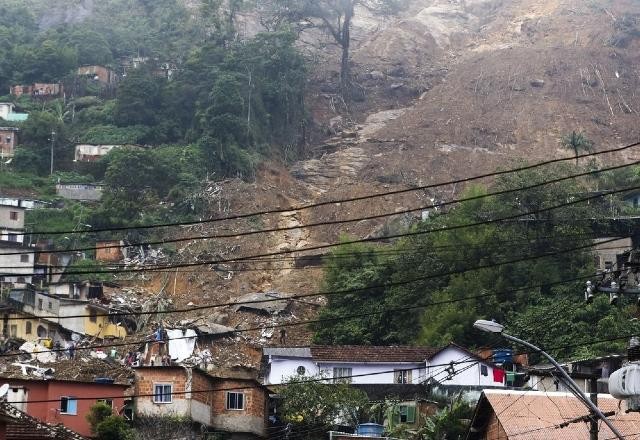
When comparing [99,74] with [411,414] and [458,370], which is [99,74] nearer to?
[458,370]

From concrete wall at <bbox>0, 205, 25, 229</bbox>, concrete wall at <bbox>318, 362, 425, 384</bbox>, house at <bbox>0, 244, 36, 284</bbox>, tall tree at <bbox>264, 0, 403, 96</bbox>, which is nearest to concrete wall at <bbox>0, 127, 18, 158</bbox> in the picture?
concrete wall at <bbox>0, 205, 25, 229</bbox>

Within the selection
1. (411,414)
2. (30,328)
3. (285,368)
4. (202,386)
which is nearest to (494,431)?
(411,414)

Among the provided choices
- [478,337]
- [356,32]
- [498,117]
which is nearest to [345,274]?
[478,337]

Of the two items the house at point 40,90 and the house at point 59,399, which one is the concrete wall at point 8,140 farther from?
the house at point 59,399

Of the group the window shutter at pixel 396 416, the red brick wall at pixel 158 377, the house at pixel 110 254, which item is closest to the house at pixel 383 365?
the window shutter at pixel 396 416

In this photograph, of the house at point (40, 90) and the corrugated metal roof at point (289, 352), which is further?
the house at point (40, 90)

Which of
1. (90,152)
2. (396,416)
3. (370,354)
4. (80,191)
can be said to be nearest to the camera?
(396,416)
